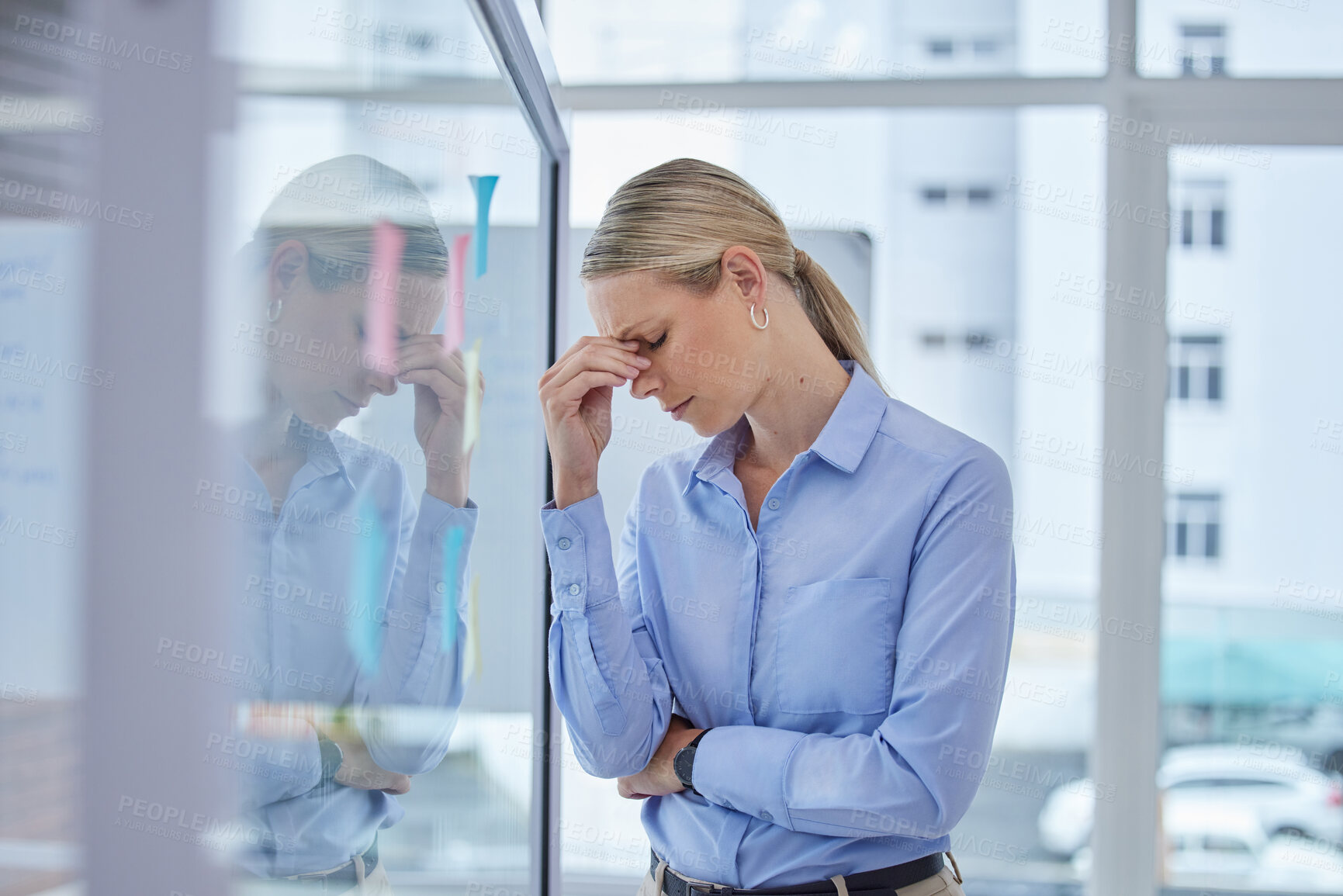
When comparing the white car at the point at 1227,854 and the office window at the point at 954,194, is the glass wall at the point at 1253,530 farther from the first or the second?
the office window at the point at 954,194

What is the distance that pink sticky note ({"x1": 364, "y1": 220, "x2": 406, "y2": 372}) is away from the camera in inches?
26.9

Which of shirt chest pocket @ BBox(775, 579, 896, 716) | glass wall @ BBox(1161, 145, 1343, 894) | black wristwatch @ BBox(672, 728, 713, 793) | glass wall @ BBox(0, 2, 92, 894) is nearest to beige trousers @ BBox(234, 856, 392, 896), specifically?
glass wall @ BBox(0, 2, 92, 894)

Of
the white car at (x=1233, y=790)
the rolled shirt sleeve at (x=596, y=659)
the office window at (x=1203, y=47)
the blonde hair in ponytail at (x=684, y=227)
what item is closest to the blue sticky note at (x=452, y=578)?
the rolled shirt sleeve at (x=596, y=659)

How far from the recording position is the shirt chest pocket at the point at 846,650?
3.49 ft

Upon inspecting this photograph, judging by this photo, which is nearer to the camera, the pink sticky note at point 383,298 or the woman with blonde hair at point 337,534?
the woman with blonde hair at point 337,534

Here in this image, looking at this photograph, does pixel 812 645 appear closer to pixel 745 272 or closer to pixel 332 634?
pixel 745 272

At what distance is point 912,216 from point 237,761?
1892mm

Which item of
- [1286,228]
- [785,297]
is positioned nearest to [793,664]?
[785,297]

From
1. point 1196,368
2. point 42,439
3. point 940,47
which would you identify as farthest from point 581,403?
point 1196,368

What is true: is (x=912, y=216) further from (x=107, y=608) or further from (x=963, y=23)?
(x=107, y=608)

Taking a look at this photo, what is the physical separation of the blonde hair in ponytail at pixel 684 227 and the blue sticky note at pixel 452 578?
40cm

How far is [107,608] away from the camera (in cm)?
37

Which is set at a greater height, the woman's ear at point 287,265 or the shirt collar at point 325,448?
the woman's ear at point 287,265

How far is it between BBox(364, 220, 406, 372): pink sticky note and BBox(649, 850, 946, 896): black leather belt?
0.76 m
